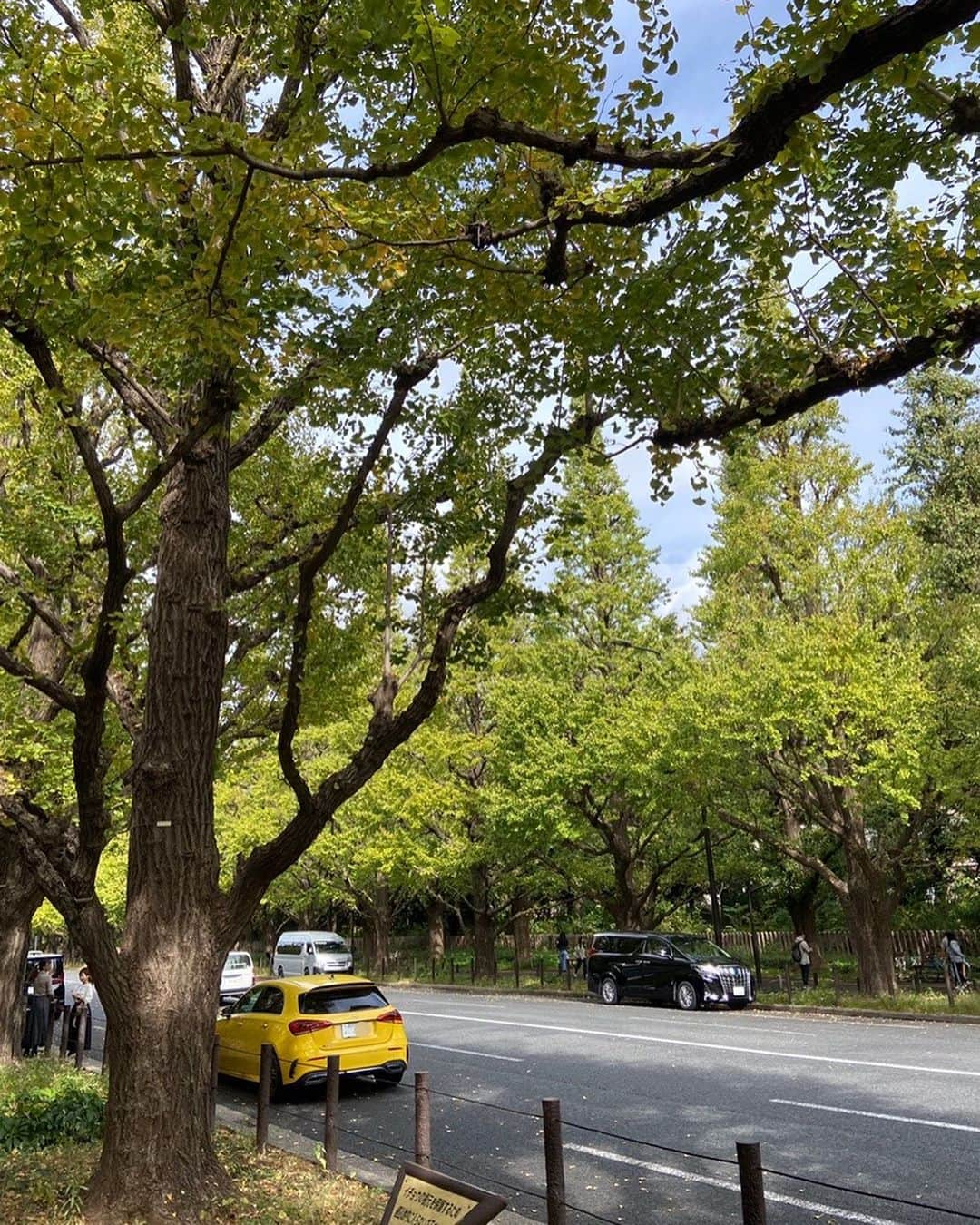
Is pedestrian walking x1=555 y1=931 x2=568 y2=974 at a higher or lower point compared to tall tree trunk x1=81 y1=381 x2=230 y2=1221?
lower

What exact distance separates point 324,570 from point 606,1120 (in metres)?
6.49

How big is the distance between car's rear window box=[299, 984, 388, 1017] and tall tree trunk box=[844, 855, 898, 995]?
43.3 feet

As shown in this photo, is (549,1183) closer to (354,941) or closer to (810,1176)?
(810,1176)

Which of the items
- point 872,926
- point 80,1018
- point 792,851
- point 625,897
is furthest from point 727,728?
point 80,1018

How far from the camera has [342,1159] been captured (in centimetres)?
780

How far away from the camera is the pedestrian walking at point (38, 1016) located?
16359 mm

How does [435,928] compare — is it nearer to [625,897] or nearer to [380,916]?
[380,916]

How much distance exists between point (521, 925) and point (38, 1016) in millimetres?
23555

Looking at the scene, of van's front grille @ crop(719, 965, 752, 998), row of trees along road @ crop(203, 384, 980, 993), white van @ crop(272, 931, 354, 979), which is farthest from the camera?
white van @ crop(272, 931, 354, 979)

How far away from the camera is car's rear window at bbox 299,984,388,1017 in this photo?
453 inches

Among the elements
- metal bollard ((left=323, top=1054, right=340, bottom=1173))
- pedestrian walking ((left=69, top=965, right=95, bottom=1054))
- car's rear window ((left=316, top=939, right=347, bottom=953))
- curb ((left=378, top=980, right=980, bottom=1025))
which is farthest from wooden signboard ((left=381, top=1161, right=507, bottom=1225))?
car's rear window ((left=316, top=939, right=347, bottom=953))

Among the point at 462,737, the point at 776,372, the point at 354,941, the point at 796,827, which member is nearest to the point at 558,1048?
the point at 776,372

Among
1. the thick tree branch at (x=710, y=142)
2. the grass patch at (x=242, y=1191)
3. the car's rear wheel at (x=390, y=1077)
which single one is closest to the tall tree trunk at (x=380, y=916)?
the car's rear wheel at (x=390, y=1077)

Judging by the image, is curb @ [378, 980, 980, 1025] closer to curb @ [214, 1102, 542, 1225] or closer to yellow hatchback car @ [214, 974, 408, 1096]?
yellow hatchback car @ [214, 974, 408, 1096]
